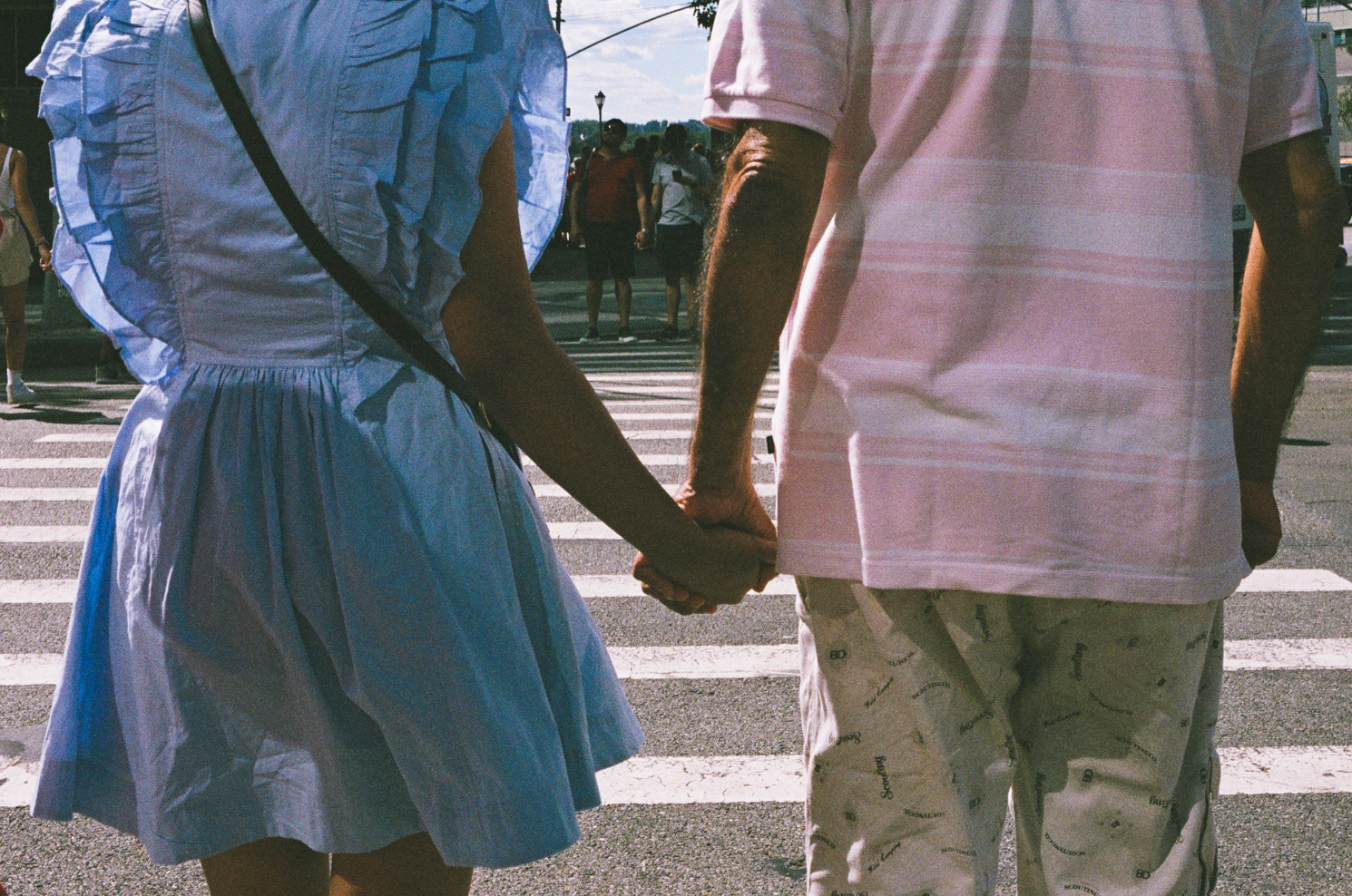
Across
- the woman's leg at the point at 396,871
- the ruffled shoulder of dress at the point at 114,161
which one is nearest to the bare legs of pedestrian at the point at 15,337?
the ruffled shoulder of dress at the point at 114,161

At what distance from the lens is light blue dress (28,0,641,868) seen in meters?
1.62

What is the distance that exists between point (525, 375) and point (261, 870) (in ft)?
2.22

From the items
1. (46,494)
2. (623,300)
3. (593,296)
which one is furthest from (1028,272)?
(623,300)

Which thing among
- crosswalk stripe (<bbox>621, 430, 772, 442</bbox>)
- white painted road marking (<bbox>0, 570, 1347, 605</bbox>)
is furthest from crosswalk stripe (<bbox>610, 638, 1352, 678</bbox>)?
crosswalk stripe (<bbox>621, 430, 772, 442</bbox>)

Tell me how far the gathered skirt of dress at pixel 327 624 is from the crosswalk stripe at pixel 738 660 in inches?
117

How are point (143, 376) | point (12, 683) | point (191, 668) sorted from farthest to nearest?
point (12, 683), point (143, 376), point (191, 668)

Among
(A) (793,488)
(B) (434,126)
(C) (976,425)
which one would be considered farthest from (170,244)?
(C) (976,425)

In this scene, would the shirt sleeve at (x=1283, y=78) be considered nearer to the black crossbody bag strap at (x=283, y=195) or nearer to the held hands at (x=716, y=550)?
the held hands at (x=716, y=550)

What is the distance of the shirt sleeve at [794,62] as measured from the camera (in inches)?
67.8

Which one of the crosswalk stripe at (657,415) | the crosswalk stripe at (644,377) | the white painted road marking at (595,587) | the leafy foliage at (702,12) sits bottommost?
the white painted road marking at (595,587)

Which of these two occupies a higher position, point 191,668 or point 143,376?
point 143,376

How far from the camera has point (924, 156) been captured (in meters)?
1.73

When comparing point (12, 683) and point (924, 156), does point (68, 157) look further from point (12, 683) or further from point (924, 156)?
point (12, 683)

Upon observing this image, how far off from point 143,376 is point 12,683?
131 inches
